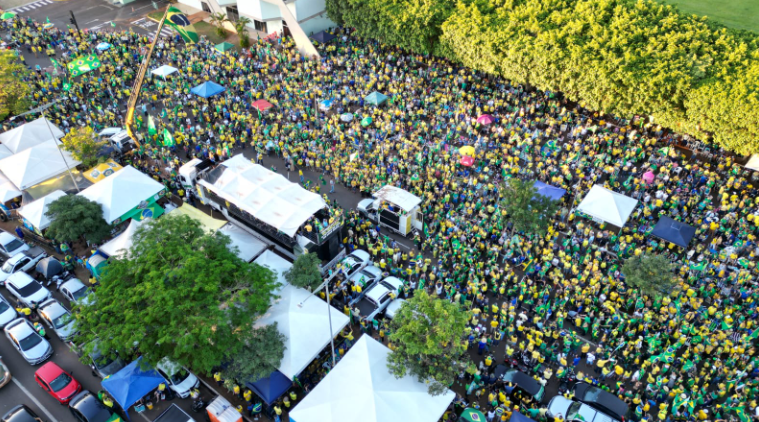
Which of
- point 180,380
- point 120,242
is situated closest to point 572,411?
point 180,380

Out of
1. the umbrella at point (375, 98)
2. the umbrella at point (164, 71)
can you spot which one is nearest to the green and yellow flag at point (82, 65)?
the umbrella at point (164, 71)

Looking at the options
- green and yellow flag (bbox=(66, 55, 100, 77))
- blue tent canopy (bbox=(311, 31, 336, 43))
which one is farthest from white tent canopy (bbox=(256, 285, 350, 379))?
blue tent canopy (bbox=(311, 31, 336, 43))

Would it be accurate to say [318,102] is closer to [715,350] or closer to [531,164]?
[531,164]

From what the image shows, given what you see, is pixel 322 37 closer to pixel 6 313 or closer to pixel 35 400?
pixel 6 313

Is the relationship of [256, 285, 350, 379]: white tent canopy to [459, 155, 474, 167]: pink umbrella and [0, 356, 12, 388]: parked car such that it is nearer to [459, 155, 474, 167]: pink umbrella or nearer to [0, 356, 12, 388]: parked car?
[0, 356, 12, 388]: parked car

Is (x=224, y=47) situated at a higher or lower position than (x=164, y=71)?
higher

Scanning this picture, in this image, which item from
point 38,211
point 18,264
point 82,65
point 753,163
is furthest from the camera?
point 82,65
